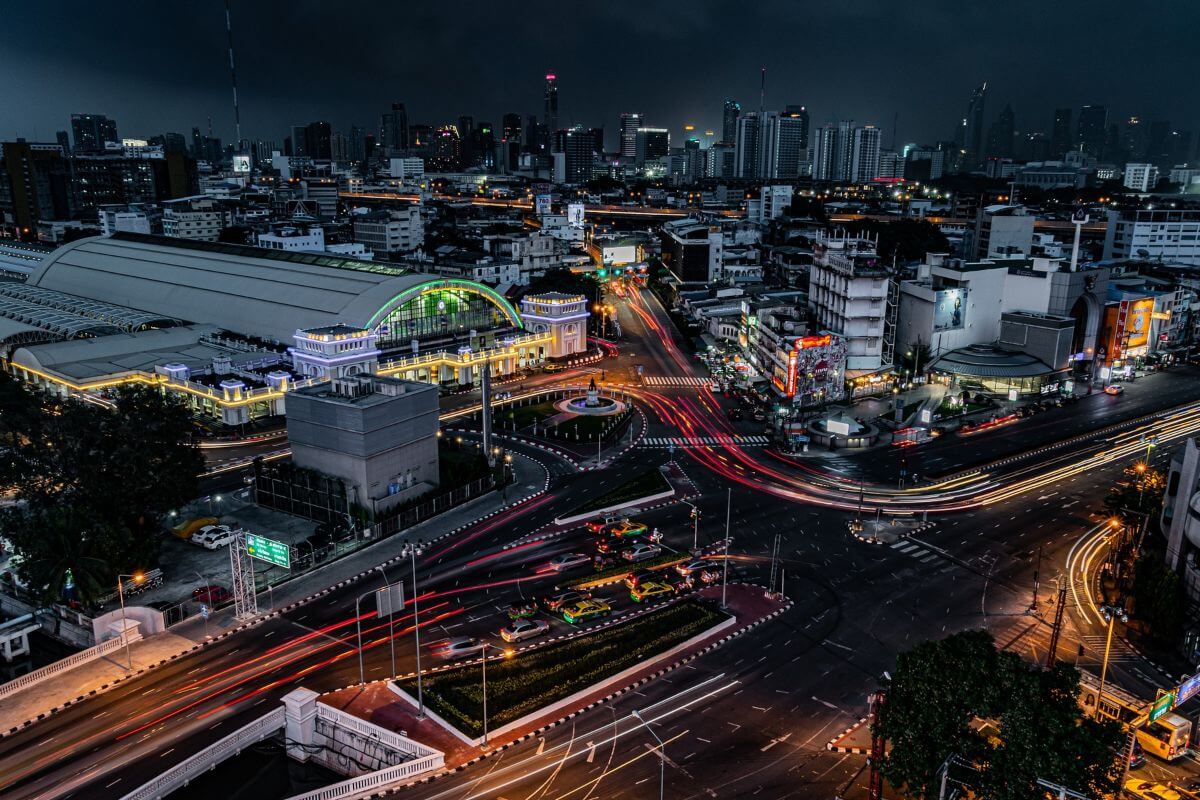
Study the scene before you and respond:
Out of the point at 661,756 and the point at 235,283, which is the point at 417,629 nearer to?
the point at 661,756

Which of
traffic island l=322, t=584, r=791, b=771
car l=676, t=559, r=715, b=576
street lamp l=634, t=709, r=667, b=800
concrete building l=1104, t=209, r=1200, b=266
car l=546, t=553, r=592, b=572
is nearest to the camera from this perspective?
street lamp l=634, t=709, r=667, b=800

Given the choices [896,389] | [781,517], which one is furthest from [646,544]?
[896,389]

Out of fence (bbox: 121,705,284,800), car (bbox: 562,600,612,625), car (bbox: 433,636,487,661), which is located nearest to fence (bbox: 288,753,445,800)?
fence (bbox: 121,705,284,800)

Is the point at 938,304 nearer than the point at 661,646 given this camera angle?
No

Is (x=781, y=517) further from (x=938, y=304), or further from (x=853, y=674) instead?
(x=938, y=304)

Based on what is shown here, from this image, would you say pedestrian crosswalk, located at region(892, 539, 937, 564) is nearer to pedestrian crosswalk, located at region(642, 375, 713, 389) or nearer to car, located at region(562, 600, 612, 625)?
car, located at region(562, 600, 612, 625)

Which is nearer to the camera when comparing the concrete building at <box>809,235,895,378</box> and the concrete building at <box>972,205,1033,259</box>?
the concrete building at <box>809,235,895,378</box>

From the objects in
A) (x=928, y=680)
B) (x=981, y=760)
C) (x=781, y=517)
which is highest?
(x=928, y=680)

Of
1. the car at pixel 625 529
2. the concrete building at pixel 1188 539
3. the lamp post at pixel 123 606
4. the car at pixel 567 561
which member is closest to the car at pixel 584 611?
the car at pixel 567 561
